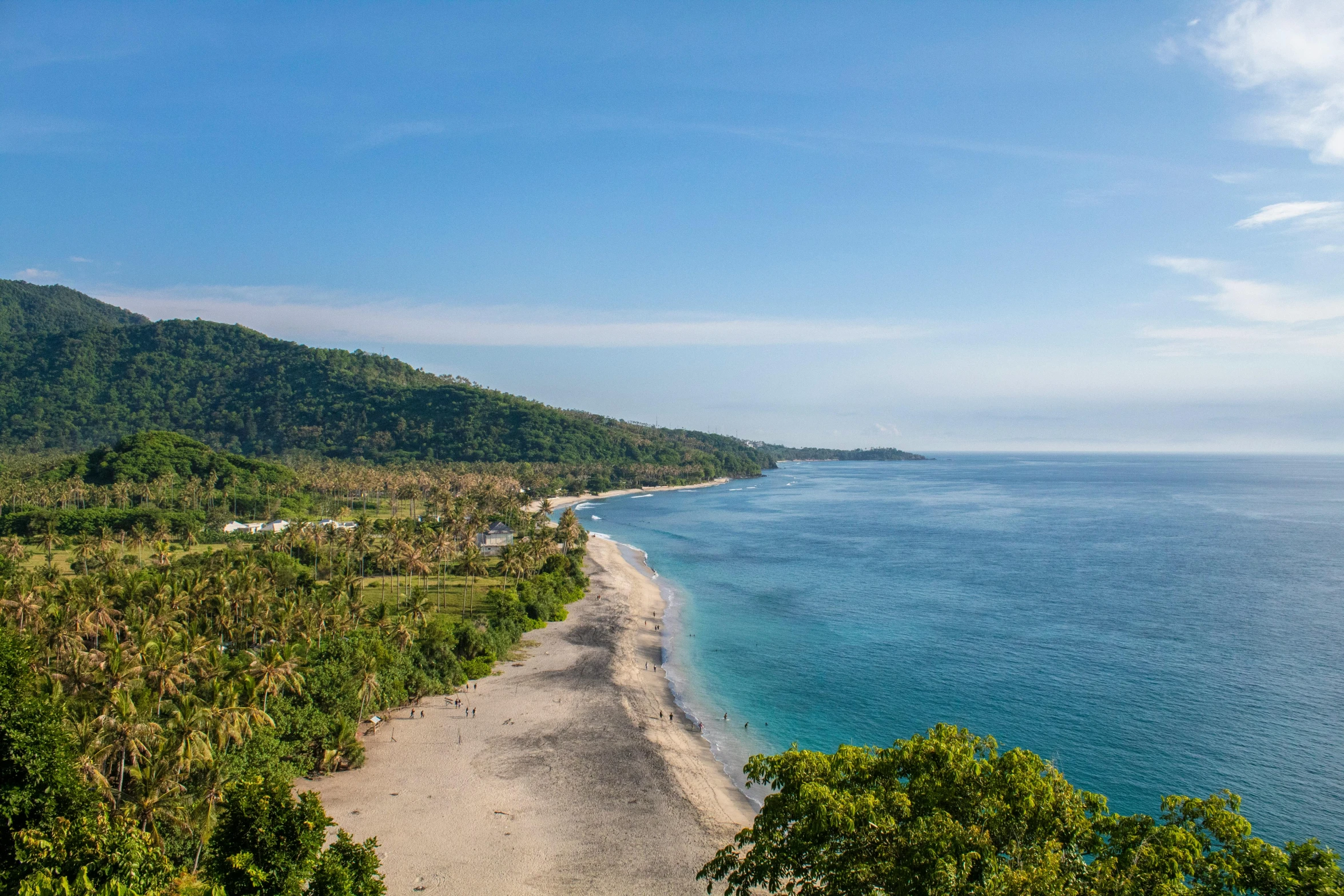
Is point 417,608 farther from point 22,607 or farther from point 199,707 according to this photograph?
point 199,707

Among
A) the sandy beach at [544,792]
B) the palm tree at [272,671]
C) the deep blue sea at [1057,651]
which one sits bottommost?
the sandy beach at [544,792]

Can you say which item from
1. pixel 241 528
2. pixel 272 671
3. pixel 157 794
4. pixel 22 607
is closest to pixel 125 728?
pixel 157 794

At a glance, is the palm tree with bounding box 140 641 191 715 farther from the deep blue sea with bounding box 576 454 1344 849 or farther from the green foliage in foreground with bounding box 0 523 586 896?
the deep blue sea with bounding box 576 454 1344 849

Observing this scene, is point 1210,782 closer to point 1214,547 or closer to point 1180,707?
point 1180,707

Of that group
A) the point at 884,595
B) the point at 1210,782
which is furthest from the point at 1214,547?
the point at 1210,782

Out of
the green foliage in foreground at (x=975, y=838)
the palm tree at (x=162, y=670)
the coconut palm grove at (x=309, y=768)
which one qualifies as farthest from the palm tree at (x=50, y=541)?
the green foliage in foreground at (x=975, y=838)

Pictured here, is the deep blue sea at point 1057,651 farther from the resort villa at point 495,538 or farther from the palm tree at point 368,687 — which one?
the resort villa at point 495,538

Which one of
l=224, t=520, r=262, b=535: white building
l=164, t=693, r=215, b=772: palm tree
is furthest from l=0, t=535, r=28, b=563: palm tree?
l=164, t=693, r=215, b=772: palm tree
